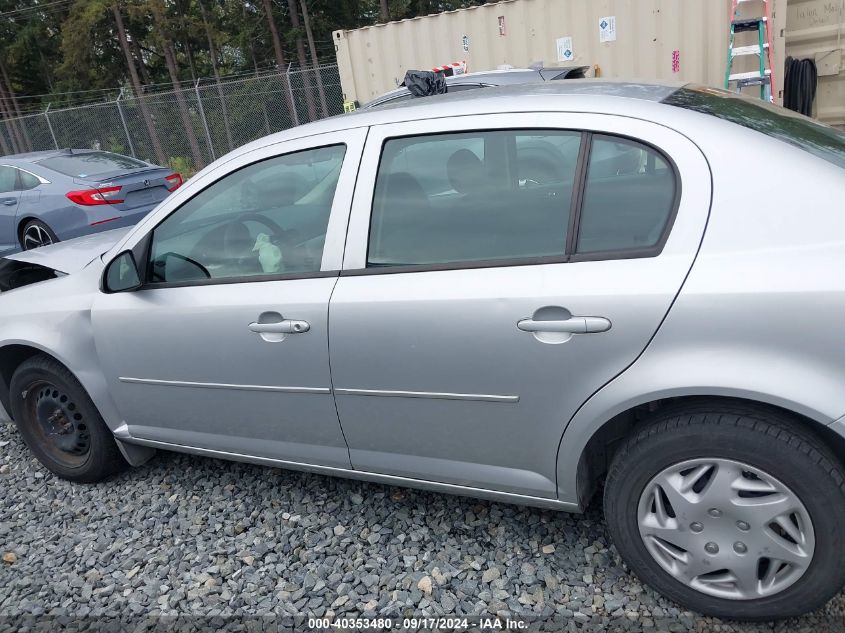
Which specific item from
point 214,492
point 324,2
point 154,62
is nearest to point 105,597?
point 214,492

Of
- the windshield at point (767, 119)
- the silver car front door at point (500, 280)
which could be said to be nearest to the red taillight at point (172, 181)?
the silver car front door at point (500, 280)

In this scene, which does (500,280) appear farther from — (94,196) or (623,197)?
(94,196)

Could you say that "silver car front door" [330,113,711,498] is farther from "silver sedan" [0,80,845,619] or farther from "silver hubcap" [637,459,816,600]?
"silver hubcap" [637,459,816,600]

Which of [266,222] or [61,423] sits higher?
[266,222]

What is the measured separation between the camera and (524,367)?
205 centimetres

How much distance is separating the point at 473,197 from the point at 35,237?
7304 mm

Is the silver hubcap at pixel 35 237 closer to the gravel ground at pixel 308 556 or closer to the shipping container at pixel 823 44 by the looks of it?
the gravel ground at pixel 308 556

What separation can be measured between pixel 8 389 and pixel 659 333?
3.23 meters

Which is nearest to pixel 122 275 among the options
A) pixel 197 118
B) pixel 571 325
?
pixel 571 325

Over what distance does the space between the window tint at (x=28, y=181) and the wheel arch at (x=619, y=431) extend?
778 cm

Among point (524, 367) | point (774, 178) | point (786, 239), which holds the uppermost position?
point (774, 178)

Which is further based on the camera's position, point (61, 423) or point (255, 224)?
point (61, 423)

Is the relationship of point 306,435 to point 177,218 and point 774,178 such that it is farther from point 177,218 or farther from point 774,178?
point 774,178

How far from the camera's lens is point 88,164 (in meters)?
8.07
